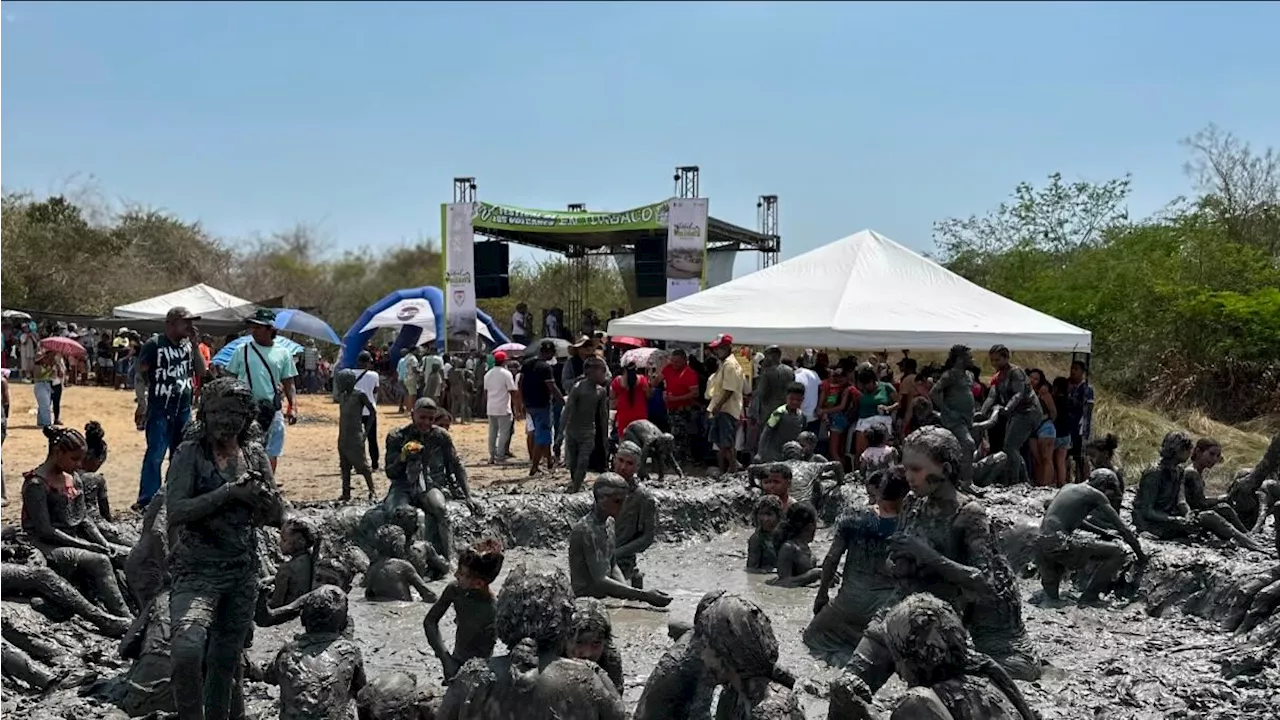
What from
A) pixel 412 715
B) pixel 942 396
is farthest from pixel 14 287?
pixel 412 715

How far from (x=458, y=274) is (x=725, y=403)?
9.78 m

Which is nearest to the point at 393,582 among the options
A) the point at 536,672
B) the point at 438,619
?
the point at 438,619

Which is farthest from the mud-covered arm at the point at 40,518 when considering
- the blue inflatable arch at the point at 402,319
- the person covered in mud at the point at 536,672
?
the blue inflatable arch at the point at 402,319

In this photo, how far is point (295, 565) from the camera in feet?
22.1

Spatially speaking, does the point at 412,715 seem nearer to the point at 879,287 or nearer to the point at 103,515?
the point at 103,515

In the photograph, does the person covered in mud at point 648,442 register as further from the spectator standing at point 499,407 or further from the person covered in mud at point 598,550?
the person covered in mud at point 598,550

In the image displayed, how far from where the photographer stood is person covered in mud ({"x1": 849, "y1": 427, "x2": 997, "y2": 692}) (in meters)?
5.06

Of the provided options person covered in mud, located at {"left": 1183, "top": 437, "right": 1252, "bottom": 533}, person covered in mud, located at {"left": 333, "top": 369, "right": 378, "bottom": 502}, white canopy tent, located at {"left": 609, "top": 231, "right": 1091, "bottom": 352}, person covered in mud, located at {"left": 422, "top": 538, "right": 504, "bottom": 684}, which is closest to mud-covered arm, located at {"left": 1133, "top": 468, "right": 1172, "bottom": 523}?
person covered in mud, located at {"left": 1183, "top": 437, "right": 1252, "bottom": 533}

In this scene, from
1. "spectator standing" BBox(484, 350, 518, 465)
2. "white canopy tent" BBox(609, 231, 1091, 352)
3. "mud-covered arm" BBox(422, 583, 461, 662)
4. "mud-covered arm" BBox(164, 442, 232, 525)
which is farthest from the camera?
"spectator standing" BBox(484, 350, 518, 465)

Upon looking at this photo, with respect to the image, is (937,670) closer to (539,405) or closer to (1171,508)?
(1171,508)

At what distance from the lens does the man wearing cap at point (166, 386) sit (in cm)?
868

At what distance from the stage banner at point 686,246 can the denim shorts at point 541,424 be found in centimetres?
701

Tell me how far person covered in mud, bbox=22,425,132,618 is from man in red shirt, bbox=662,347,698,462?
302 inches

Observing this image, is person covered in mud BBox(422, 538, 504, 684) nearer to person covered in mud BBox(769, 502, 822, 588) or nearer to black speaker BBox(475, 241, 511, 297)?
person covered in mud BBox(769, 502, 822, 588)
